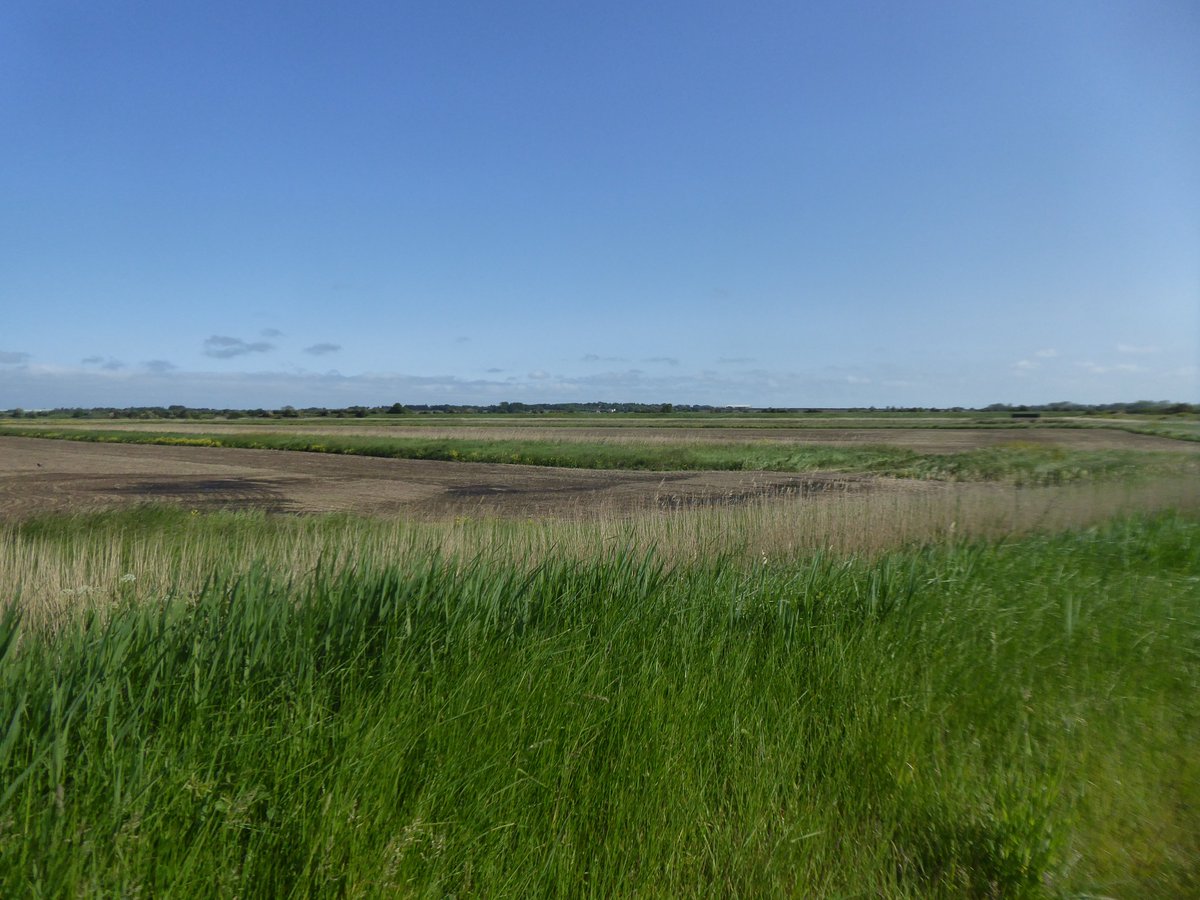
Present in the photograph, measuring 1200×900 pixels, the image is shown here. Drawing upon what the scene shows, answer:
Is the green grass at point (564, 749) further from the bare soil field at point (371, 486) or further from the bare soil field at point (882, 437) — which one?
the bare soil field at point (882, 437)

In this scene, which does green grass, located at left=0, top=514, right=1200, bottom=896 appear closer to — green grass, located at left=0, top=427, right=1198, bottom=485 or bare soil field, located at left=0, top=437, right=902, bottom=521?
bare soil field, located at left=0, top=437, right=902, bottom=521

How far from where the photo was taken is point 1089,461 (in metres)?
31.7

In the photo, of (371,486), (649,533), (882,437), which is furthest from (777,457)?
(649,533)

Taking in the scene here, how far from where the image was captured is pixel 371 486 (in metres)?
32.0

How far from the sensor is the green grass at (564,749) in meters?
3.33

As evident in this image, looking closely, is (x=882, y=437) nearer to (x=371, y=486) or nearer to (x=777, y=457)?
(x=777, y=457)

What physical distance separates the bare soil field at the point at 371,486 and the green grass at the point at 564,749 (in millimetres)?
13284

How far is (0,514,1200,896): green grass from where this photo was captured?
10.9 feet

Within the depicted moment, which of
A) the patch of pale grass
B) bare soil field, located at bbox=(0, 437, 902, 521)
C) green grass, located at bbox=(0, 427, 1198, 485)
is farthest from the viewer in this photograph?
green grass, located at bbox=(0, 427, 1198, 485)

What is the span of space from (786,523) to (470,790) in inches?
424

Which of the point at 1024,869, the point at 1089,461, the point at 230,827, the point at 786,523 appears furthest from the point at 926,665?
the point at 1089,461

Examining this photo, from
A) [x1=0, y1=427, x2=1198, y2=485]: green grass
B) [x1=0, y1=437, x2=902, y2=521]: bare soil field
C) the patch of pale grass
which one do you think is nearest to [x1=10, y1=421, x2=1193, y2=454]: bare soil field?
[x1=0, y1=427, x2=1198, y2=485]: green grass

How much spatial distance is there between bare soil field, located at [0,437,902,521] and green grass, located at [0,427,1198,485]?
3.22m

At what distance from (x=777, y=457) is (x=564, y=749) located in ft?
135
